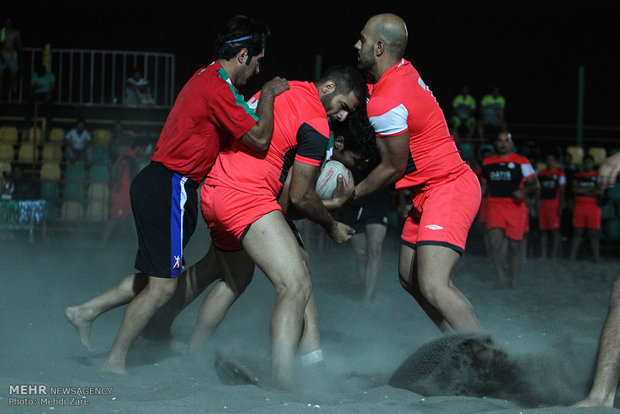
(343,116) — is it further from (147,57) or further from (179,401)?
(147,57)

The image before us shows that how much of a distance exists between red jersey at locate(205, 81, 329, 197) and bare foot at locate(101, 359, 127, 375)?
3.79ft

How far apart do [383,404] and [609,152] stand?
1543 cm

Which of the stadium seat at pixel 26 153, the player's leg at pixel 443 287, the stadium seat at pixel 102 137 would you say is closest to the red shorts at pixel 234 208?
the player's leg at pixel 443 287

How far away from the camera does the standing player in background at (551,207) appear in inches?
508

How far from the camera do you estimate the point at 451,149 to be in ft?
14.0

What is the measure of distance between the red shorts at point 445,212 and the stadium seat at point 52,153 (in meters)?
12.2

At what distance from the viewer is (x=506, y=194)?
31.3ft

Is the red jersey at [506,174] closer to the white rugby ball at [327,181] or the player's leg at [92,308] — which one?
the white rugby ball at [327,181]

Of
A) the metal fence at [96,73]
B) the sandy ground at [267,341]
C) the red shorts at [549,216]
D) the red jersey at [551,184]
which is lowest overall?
the sandy ground at [267,341]

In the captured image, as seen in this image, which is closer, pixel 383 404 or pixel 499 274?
pixel 383 404

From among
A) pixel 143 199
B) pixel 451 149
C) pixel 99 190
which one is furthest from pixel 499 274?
pixel 99 190

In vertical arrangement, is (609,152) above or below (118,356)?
above

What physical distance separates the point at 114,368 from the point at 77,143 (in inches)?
471

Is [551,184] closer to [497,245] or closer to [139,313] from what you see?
[497,245]
